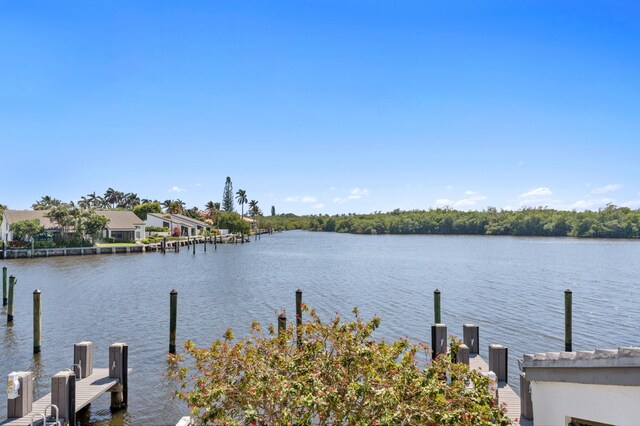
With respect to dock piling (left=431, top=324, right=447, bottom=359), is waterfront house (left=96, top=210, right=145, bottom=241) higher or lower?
higher

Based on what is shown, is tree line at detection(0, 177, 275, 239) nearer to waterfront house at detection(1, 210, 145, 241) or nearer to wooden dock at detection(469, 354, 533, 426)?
waterfront house at detection(1, 210, 145, 241)

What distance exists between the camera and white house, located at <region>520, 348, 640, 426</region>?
579 centimetres

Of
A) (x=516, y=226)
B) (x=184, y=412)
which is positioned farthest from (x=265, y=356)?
(x=516, y=226)

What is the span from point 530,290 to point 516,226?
143090mm

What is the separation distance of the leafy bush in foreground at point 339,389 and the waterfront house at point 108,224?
8160 cm

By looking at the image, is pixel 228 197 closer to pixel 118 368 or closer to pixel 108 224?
pixel 108 224

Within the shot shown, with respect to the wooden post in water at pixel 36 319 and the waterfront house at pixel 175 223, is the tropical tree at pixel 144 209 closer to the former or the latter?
the waterfront house at pixel 175 223

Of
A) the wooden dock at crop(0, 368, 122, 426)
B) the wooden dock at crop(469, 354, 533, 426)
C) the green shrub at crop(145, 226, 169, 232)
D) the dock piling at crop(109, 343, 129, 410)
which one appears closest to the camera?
the wooden dock at crop(469, 354, 533, 426)

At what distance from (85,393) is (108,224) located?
81105mm

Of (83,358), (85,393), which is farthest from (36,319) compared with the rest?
(85,393)

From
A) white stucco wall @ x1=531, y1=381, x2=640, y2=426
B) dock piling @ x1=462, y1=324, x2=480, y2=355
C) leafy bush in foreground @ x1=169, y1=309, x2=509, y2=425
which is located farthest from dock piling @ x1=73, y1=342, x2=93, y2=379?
white stucco wall @ x1=531, y1=381, x2=640, y2=426

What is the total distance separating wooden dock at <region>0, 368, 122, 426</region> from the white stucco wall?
10495 millimetres

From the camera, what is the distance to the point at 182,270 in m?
55.7

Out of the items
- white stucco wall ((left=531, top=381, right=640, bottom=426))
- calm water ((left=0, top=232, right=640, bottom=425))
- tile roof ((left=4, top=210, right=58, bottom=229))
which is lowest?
calm water ((left=0, top=232, right=640, bottom=425))
